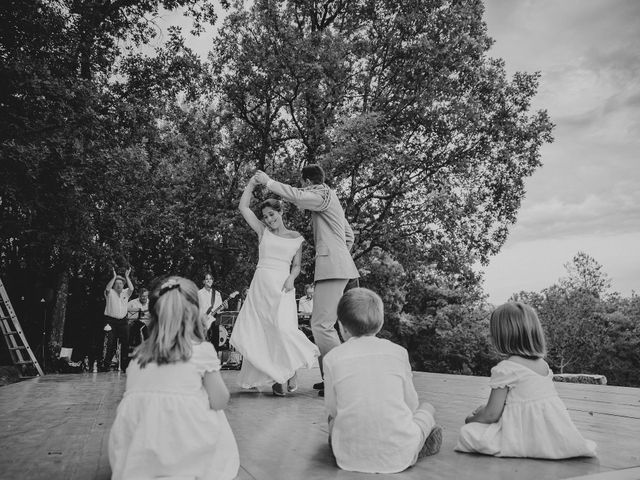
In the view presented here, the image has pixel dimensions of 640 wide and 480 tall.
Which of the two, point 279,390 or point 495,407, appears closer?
point 495,407

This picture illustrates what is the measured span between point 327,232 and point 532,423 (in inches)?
111

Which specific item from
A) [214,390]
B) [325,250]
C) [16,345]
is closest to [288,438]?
[214,390]

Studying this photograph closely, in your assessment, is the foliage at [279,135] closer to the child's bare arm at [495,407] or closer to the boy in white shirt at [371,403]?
the boy in white shirt at [371,403]

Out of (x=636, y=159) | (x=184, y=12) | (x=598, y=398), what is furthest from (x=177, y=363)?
(x=636, y=159)

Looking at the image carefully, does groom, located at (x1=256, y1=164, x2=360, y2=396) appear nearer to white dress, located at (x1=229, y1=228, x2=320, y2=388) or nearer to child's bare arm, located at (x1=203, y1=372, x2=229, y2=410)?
white dress, located at (x1=229, y1=228, x2=320, y2=388)


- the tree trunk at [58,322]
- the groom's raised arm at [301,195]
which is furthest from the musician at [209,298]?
the tree trunk at [58,322]

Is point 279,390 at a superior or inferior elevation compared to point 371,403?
inferior

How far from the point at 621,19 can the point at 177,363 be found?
10702 mm

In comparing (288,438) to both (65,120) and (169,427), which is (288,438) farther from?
(65,120)

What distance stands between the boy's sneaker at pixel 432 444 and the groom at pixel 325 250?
199cm

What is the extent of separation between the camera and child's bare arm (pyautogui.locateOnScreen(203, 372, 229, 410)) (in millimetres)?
2324

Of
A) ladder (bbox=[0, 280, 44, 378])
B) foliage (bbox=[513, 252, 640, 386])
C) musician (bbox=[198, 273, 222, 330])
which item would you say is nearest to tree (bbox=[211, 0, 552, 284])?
musician (bbox=[198, 273, 222, 330])

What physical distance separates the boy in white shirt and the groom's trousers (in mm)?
1968

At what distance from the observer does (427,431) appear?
2.78m
